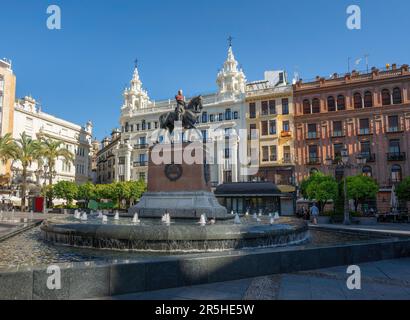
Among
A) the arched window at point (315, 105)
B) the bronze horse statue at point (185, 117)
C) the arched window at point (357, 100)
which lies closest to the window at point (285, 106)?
the arched window at point (315, 105)

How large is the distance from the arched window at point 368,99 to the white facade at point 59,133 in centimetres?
4935

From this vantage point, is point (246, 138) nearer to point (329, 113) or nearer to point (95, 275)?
point (329, 113)

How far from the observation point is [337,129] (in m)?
50.5

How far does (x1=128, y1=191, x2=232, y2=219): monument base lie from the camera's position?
15797 millimetres

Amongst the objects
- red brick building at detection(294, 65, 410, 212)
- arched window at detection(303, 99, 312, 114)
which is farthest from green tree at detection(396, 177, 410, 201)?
arched window at detection(303, 99, 312, 114)

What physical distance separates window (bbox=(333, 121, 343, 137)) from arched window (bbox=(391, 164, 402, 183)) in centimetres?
846

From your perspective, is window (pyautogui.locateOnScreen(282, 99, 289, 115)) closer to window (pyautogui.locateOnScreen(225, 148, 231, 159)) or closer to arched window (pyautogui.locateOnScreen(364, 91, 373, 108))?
window (pyautogui.locateOnScreen(225, 148, 231, 159))

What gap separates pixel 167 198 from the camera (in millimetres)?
16734

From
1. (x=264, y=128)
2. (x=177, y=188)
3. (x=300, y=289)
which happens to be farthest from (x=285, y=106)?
(x=300, y=289)

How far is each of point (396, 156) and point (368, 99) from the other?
924cm

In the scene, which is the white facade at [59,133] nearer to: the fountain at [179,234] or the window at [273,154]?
the window at [273,154]

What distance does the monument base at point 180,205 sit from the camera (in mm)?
15797
